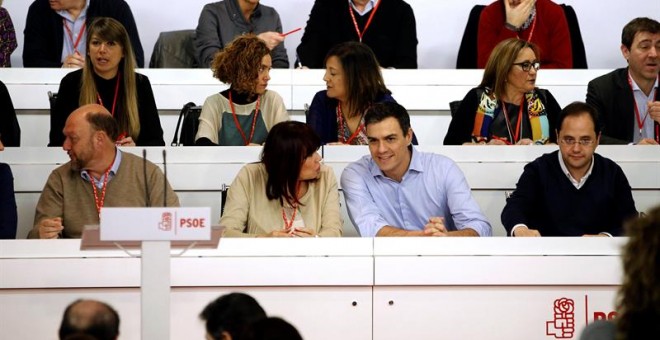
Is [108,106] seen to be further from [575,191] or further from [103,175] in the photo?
[575,191]

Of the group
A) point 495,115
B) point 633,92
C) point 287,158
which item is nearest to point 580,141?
point 495,115

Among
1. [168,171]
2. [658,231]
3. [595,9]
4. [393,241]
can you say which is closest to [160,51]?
[168,171]

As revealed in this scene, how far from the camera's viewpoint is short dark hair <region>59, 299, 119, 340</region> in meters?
2.82

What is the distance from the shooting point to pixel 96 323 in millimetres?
2834

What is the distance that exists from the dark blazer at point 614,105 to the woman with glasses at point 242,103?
1468mm

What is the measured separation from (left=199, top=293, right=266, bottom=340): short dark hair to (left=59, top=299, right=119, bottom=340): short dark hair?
24cm

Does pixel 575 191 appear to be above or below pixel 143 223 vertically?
above

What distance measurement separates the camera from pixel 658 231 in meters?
2.19

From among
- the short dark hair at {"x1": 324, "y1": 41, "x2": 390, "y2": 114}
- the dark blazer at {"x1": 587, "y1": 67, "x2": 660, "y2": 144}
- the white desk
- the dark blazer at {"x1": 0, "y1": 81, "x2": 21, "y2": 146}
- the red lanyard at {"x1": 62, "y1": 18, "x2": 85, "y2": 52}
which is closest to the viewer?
the white desk

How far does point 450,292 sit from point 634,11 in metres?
4.81

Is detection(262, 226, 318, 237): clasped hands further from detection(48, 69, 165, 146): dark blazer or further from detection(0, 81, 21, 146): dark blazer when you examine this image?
detection(0, 81, 21, 146): dark blazer

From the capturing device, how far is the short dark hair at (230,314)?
292 cm

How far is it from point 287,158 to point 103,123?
2.37 feet

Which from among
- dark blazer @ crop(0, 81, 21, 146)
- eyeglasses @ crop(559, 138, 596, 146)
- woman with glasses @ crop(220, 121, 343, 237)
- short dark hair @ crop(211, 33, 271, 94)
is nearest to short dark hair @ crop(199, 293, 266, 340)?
woman with glasses @ crop(220, 121, 343, 237)
